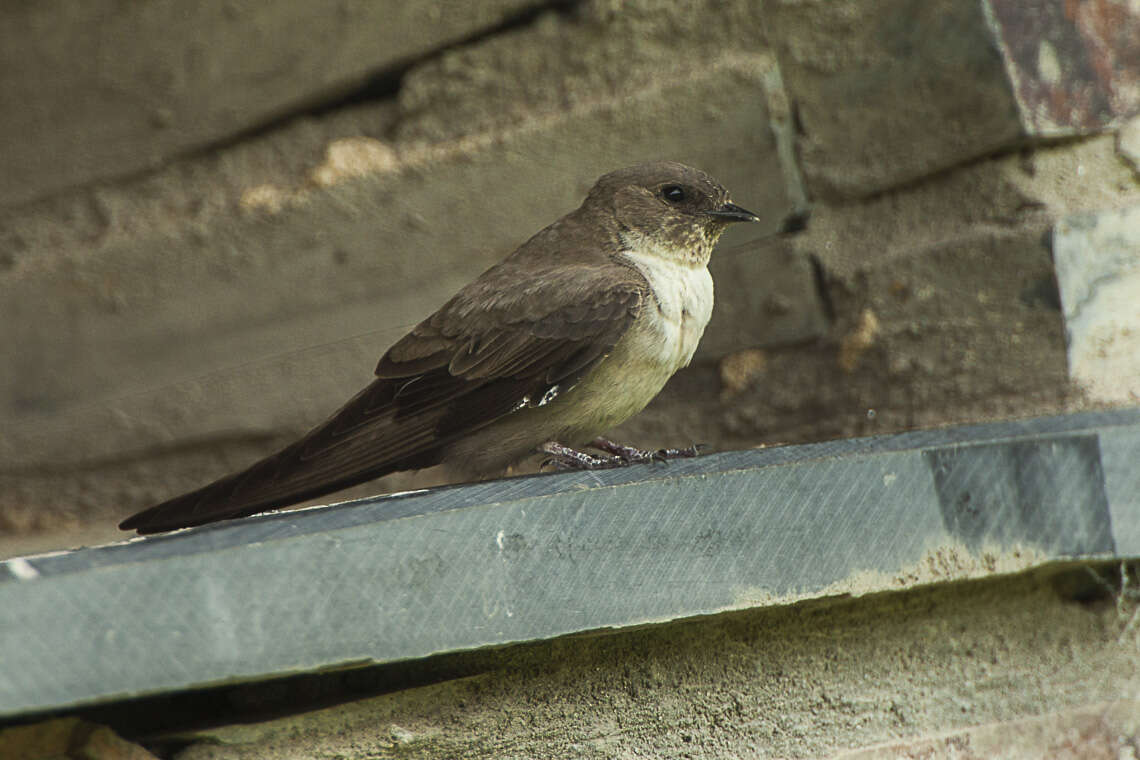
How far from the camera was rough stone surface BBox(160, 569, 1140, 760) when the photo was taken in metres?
1.15

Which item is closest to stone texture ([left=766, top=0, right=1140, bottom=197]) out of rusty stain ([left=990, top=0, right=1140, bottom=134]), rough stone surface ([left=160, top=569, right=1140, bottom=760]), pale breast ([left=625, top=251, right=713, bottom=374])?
rusty stain ([left=990, top=0, right=1140, bottom=134])

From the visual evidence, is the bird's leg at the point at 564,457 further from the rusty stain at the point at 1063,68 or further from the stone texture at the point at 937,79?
the rusty stain at the point at 1063,68

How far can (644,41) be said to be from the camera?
7.18 feet

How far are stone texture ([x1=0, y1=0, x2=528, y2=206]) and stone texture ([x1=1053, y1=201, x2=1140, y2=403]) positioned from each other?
A: 3.71ft

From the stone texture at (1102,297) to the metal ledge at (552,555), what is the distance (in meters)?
0.43

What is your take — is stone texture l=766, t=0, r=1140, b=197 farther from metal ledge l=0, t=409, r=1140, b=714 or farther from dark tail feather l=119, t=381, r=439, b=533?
dark tail feather l=119, t=381, r=439, b=533

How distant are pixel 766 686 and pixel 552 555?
406 mm

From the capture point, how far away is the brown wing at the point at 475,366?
5.97 ft

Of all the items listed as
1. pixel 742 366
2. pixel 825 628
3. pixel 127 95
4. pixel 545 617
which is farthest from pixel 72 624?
pixel 127 95

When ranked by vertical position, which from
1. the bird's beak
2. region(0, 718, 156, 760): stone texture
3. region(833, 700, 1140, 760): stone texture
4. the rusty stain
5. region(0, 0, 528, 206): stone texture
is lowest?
region(833, 700, 1140, 760): stone texture

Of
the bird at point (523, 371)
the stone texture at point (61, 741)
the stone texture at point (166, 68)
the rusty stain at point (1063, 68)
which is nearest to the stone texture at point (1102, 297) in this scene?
the rusty stain at point (1063, 68)

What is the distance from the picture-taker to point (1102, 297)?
71.2 inches

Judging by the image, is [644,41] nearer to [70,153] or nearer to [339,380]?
[339,380]

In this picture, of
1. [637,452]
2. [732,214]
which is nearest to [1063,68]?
[732,214]
